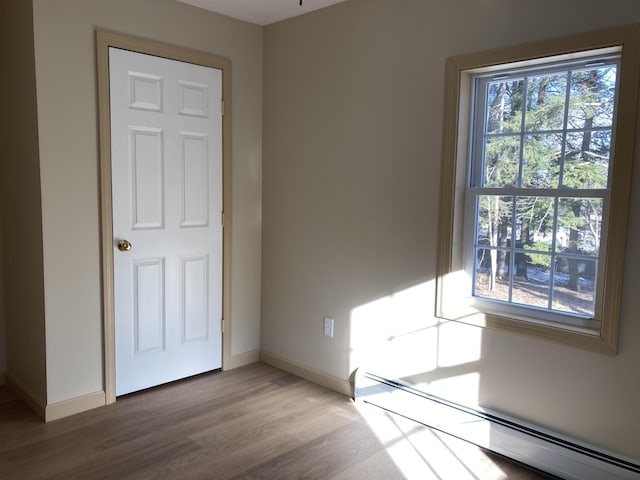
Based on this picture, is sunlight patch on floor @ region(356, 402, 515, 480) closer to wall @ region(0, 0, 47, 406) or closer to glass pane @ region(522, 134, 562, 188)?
glass pane @ region(522, 134, 562, 188)

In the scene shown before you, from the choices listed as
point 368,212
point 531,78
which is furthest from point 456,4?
point 368,212

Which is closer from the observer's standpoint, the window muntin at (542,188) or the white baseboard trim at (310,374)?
the window muntin at (542,188)

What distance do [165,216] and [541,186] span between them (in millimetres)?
2183

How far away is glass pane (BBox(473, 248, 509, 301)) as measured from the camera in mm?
2791

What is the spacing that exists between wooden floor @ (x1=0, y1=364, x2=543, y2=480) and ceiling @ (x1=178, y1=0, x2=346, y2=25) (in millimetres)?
2446

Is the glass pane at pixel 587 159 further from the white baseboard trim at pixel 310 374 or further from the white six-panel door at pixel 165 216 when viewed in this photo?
the white six-panel door at pixel 165 216

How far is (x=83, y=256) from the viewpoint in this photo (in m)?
3.01

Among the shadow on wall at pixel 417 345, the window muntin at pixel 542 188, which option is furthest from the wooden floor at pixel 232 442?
the window muntin at pixel 542 188

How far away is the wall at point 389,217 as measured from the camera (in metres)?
2.41

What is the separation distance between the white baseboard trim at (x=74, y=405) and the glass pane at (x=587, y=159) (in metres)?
2.81

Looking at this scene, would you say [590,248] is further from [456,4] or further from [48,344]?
[48,344]

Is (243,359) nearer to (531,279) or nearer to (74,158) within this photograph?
(74,158)

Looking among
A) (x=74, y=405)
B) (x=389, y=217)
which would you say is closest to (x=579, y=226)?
(x=389, y=217)

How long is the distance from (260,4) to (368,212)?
4.80 feet
